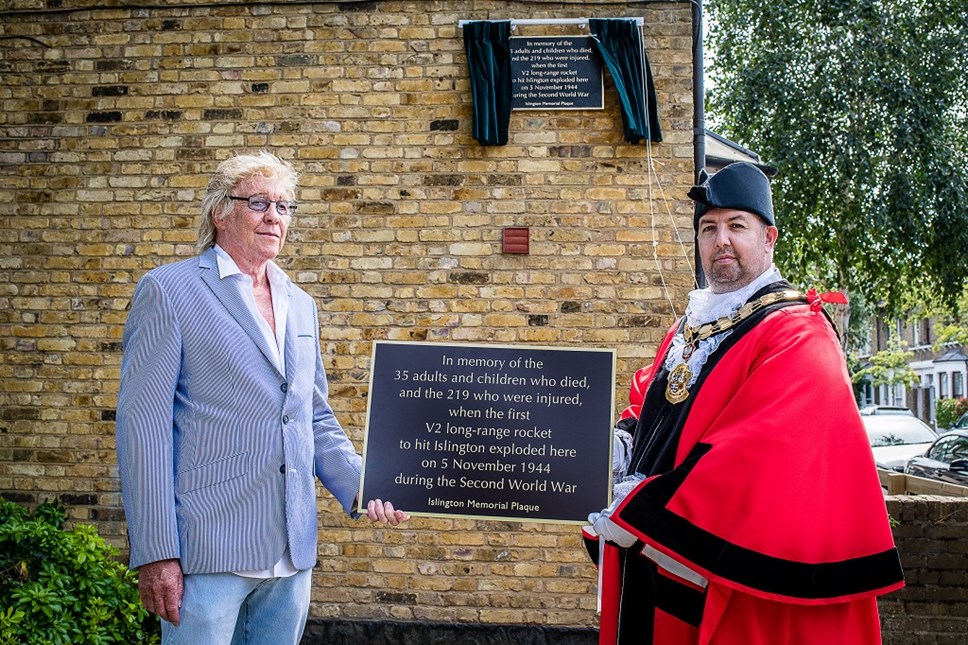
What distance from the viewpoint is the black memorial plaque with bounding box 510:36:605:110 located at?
5.32 m

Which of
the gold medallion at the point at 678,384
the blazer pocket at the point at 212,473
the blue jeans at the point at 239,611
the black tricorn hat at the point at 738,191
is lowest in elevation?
the blue jeans at the point at 239,611

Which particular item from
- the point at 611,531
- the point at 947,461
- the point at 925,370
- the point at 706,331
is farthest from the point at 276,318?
the point at 925,370

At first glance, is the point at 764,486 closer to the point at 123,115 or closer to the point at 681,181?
the point at 681,181

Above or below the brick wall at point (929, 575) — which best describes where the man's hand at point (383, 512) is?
above

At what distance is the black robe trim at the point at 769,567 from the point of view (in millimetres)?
2418

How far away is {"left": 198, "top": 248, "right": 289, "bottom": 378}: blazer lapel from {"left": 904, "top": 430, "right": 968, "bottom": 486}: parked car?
10.5 metres

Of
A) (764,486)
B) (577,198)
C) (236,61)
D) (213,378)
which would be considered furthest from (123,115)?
(764,486)

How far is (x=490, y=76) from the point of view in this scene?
531 cm

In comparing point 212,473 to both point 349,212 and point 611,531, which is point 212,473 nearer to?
point 611,531

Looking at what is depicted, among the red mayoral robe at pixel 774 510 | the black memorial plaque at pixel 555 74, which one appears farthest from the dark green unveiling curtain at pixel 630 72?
the red mayoral robe at pixel 774 510

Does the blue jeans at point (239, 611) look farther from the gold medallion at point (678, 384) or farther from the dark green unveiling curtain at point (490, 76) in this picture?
the dark green unveiling curtain at point (490, 76)

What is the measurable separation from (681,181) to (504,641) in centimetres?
290

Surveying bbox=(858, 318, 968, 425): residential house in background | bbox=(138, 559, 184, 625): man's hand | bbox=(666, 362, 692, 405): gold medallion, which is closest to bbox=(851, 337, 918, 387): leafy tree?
bbox=(858, 318, 968, 425): residential house in background

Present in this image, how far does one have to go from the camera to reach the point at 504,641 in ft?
17.0
